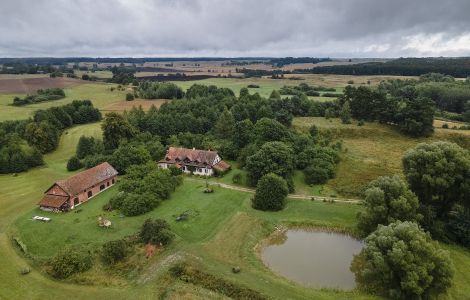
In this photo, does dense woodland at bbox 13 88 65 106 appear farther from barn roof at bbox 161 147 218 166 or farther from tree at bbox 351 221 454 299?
tree at bbox 351 221 454 299

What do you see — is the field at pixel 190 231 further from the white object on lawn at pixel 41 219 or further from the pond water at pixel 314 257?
the pond water at pixel 314 257

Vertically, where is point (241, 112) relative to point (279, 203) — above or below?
above

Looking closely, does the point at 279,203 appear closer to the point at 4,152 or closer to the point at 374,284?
the point at 374,284

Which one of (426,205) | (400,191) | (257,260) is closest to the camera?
(257,260)

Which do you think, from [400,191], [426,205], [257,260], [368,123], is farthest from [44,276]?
[368,123]

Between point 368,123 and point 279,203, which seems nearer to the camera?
point 279,203

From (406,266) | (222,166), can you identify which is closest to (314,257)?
(406,266)
